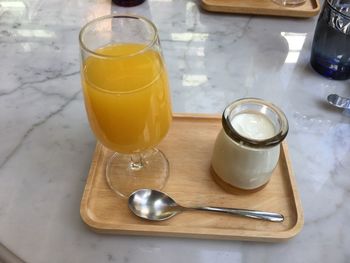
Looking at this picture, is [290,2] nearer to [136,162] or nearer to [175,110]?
[175,110]

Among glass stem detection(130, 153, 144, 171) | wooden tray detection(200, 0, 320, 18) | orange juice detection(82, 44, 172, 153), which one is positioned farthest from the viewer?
wooden tray detection(200, 0, 320, 18)

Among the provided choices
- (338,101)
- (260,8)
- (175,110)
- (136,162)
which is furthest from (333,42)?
(136,162)

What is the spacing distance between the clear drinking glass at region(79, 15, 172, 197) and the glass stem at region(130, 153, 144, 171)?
29 millimetres

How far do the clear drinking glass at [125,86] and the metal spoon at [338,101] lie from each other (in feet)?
1.09

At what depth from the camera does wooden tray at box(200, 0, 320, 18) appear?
932 mm

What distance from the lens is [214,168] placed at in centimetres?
63

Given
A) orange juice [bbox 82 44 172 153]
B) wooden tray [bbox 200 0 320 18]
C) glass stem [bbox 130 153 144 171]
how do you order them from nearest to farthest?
orange juice [bbox 82 44 172 153] → glass stem [bbox 130 153 144 171] → wooden tray [bbox 200 0 320 18]

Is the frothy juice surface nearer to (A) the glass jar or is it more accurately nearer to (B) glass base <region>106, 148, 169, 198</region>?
(A) the glass jar

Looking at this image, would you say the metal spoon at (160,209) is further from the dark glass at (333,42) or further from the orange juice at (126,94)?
the dark glass at (333,42)

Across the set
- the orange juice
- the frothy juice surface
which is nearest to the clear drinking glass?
the orange juice

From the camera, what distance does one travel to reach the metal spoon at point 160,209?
1.91 ft

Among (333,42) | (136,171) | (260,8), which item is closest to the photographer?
(136,171)

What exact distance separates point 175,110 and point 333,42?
12.8 inches

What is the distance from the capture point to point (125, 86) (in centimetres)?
54
